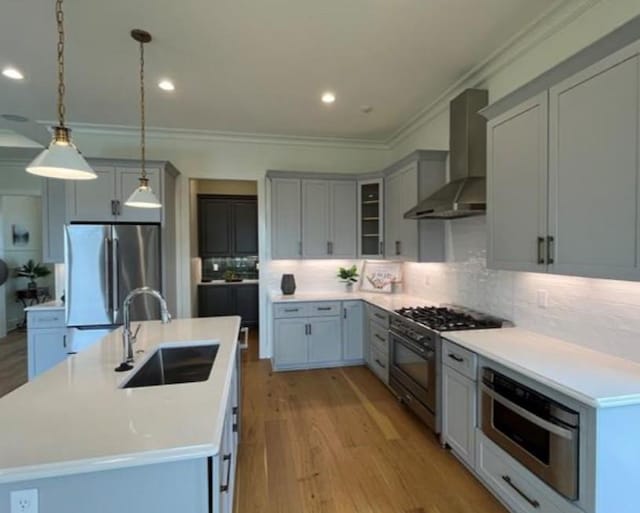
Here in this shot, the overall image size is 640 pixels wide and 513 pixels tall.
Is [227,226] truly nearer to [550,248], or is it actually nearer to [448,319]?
[448,319]

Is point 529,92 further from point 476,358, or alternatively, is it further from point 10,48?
point 10,48

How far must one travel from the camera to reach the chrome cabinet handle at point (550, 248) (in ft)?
6.48

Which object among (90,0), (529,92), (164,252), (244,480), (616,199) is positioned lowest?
(244,480)

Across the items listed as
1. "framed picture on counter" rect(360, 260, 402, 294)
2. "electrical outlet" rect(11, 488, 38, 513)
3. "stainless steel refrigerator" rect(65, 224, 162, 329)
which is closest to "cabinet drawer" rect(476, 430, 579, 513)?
"electrical outlet" rect(11, 488, 38, 513)

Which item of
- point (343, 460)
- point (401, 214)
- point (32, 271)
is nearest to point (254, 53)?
point (401, 214)

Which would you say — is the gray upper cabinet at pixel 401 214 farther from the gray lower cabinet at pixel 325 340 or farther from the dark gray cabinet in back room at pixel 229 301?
the dark gray cabinet in back room at pixel 229 301

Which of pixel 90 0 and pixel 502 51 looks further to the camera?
pixel 502 51

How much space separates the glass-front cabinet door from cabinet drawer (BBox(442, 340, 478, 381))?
213 cm

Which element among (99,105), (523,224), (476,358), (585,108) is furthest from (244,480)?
(99,105)

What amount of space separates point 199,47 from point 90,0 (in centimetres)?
70

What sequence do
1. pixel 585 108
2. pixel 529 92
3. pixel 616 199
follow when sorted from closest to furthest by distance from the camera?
pixel 616 199 → pixel 585 108 → pixel 529 92

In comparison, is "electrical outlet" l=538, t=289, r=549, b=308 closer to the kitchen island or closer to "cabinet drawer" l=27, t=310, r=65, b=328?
the kitchen island

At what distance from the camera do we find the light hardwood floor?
4137mm

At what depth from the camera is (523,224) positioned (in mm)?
2193
